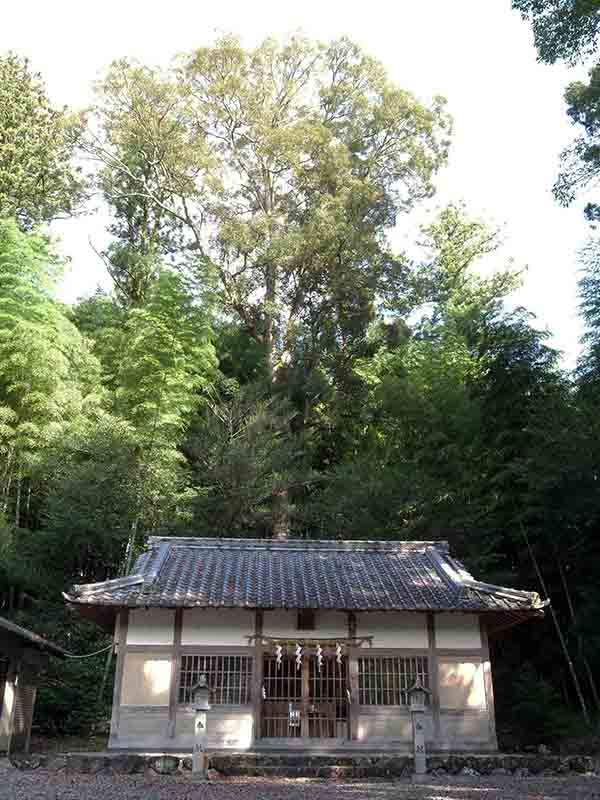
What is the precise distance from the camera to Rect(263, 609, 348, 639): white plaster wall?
1077cm

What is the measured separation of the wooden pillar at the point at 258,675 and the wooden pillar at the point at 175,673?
114 cm

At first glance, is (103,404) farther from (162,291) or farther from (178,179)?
(178,179)

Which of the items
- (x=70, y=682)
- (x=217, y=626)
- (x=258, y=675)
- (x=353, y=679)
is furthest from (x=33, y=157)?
(x=353, y=679)

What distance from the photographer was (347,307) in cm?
2152

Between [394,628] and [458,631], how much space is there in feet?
3.28

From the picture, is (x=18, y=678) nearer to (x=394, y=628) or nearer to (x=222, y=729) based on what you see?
(x=222, y=729)

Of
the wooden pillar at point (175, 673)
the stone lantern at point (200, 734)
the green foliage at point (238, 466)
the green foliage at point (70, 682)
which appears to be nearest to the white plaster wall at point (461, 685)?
the stone lantern at point (200, 734)

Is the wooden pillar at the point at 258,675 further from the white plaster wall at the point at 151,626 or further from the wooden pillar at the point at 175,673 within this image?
the white plaster wall at the point at 151,626

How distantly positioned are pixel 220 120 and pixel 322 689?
52.3 feet

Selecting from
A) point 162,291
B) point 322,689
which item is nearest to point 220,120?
point 162,291

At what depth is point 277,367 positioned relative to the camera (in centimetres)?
2023

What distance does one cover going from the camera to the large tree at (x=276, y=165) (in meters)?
19.5

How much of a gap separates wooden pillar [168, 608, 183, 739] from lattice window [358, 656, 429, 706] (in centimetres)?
276

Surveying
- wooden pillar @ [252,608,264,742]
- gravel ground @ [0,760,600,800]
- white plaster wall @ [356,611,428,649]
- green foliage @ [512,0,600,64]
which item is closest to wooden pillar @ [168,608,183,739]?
→ wooden pillar @ [252,608,264,742]
